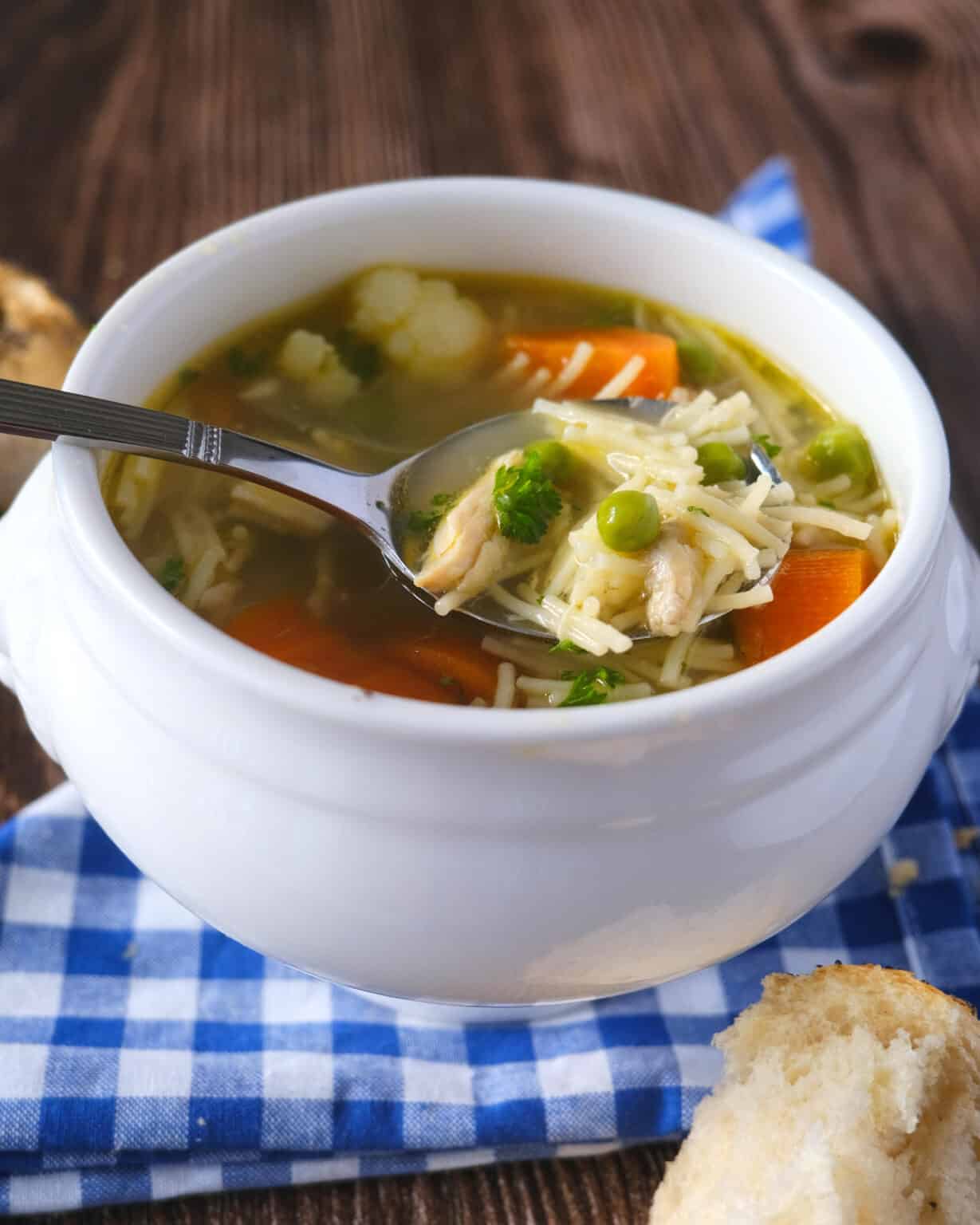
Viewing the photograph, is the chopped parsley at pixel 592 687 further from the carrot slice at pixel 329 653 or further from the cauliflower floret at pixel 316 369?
the cauliflower floret at pixel 316 369

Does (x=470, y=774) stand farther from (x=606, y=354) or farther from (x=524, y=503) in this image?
(x=606, y=354)

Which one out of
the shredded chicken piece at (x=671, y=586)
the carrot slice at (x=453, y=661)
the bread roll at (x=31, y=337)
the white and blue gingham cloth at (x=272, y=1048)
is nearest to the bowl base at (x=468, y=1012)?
the white and blue gingham cloth at (x=272, y=1048)

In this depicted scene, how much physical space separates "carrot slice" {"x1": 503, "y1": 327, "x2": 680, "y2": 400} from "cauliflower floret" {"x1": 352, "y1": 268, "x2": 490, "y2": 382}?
2.8 inches

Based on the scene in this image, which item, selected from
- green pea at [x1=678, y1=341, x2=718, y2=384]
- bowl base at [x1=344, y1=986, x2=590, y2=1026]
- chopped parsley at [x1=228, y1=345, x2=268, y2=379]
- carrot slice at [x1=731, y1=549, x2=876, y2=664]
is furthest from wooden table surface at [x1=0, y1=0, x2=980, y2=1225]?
bowl base at [x1=344, y1=986, x2=590, y2=1026]

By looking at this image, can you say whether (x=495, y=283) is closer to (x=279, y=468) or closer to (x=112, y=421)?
(x=279, y=468)

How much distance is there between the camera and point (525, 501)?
1.90 metres

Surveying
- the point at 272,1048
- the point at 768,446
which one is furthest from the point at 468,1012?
the point at 768,446

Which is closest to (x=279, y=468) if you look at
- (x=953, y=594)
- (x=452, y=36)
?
(x=953, y=594)

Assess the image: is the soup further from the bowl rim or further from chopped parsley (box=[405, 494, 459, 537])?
the bowl rim

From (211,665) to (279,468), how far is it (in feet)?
1.58

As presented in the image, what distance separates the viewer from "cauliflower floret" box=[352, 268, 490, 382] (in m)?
2.29

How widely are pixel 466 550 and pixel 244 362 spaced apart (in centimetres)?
60

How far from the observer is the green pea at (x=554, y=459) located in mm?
1952

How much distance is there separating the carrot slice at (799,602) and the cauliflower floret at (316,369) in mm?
760
